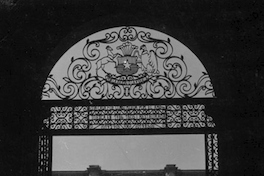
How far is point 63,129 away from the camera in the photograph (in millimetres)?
10086

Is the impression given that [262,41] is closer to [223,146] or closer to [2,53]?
[223,146]

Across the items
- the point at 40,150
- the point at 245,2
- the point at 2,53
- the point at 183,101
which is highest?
the point at 245,2

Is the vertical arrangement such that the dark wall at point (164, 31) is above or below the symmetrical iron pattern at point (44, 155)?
above

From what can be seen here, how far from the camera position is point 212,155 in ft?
32.9

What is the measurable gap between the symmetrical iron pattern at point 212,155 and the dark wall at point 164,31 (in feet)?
0.70

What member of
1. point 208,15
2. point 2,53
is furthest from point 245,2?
point 2,53

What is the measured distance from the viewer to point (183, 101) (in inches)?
396

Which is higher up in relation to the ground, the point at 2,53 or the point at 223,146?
the point at 2,53

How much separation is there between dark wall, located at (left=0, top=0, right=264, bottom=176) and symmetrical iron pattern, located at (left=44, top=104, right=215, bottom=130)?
256 millimetres

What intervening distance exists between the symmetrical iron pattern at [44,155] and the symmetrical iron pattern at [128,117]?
18cm

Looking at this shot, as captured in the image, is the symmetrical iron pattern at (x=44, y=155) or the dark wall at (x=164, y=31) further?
the symmetrical iron pattern at (x=44, y=155)

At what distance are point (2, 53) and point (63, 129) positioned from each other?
4.32 feet

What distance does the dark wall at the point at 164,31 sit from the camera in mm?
9734

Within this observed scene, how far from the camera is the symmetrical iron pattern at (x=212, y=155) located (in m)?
10.0
